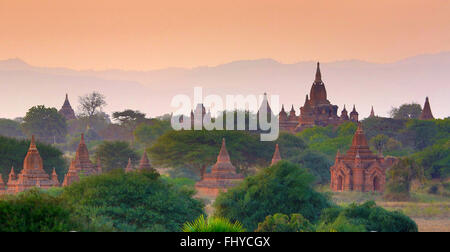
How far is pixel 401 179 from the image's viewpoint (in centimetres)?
5278

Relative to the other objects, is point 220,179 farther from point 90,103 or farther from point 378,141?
point 90,103

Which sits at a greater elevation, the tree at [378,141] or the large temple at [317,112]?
the large temple at [317,112]

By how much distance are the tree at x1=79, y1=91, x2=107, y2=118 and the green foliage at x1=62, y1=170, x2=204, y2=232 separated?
359ft

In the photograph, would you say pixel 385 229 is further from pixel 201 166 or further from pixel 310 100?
pixel 310 100

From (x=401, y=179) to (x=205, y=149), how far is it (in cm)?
1749

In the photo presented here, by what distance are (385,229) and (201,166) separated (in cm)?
3928

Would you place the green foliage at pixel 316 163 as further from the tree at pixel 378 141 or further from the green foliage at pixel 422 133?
the green foliage at pixel 422 133

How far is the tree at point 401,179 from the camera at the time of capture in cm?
5256

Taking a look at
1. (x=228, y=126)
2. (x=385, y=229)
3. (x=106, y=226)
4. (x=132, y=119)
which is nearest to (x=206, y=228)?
(x=106, y=226)

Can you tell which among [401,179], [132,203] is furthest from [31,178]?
[401,179]

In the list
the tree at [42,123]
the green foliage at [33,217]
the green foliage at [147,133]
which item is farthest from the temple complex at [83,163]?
the tree at [42,123]

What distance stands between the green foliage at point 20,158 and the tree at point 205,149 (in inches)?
311

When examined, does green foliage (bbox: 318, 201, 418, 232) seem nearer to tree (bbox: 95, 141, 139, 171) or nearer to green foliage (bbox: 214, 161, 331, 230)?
green foliage (bbox: 214, 161, 331, 230)
